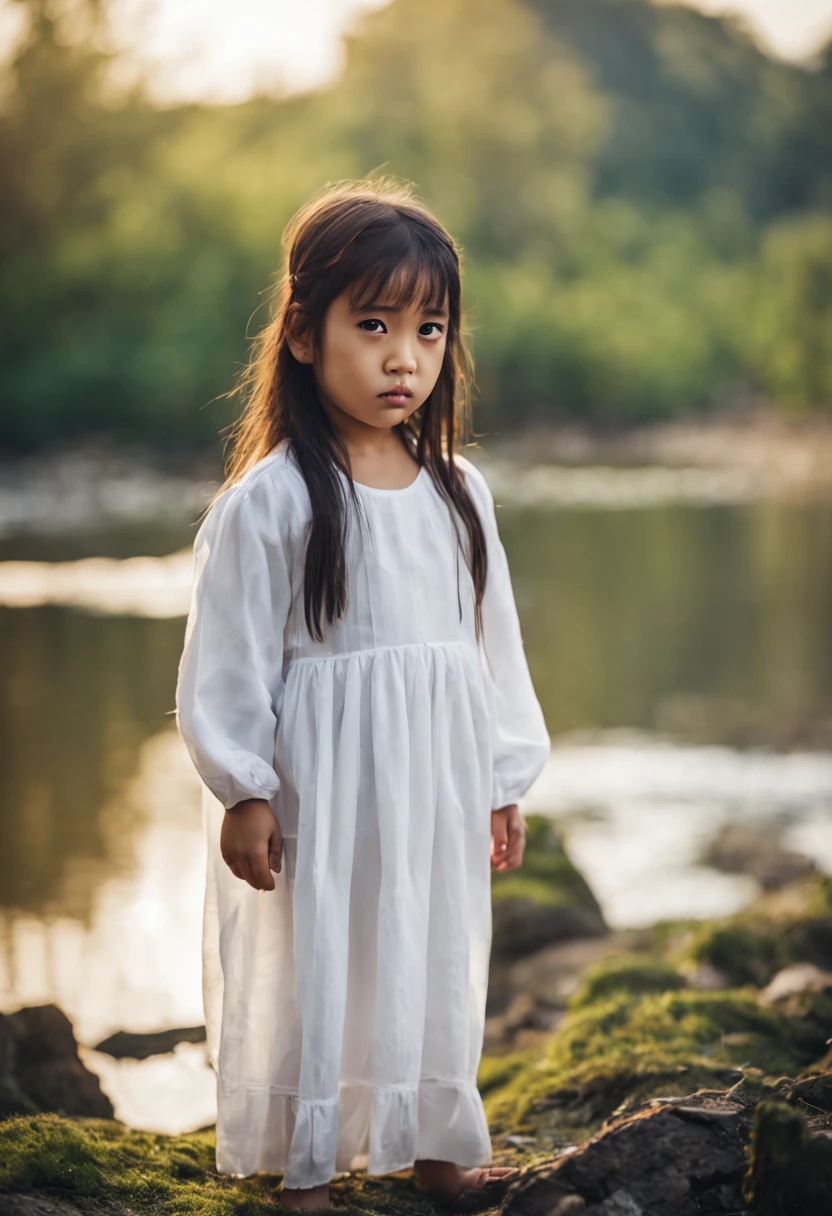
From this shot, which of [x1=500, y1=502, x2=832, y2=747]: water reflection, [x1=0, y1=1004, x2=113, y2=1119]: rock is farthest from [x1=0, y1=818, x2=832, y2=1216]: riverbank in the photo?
[x1=500, y1=502, x2=832, y2=747]: water reflection

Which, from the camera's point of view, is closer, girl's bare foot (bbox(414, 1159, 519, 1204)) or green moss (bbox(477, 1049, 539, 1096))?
girl's bare foot (bbox(414, 1159, 519, 1204))

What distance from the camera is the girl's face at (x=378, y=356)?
1.29m

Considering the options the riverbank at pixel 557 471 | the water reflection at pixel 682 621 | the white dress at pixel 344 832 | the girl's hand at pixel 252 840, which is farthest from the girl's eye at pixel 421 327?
the riverbank at pixel 557 471

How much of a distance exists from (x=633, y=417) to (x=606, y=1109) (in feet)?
68.2

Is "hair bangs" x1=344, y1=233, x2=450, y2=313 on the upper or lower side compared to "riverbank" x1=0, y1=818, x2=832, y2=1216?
upper

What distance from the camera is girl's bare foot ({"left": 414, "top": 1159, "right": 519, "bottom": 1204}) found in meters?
1.35

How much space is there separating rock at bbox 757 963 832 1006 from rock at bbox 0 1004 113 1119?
86cm

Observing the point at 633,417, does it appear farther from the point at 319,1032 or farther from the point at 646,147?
the point at 319,1032

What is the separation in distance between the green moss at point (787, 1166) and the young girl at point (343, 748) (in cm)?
38

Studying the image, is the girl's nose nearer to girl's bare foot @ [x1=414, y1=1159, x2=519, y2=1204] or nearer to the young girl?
the young girl

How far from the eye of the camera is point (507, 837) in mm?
1429

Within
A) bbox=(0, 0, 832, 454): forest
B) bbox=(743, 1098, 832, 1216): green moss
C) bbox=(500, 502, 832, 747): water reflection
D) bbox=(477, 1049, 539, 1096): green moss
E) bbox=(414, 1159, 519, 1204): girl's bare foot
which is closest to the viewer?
bbox=(743, 1098, 832, 1216): green moss

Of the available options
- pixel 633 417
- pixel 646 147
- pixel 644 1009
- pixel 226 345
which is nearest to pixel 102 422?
pixel 226 345

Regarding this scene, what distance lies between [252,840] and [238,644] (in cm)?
17
